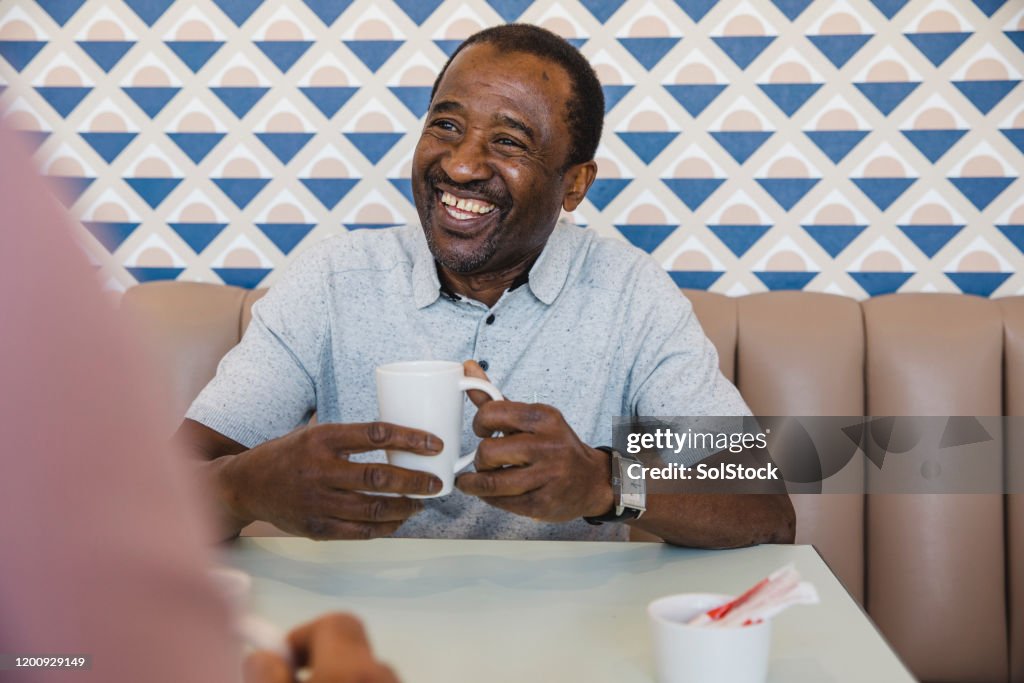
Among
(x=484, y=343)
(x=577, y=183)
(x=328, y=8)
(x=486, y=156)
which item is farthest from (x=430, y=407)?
(x=328, y=8)

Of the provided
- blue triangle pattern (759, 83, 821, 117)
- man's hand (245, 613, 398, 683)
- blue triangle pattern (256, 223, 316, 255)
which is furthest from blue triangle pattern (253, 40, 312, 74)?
man's hand (245, 613, 398, 683)

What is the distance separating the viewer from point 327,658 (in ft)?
1.20

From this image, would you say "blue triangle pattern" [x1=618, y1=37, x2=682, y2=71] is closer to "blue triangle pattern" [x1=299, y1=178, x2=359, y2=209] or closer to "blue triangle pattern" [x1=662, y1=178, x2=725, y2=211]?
"blue triangle pattern" [x1=662, y1=178, x2=725, y2=211]

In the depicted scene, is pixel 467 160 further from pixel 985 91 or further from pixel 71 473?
pixel 71 473

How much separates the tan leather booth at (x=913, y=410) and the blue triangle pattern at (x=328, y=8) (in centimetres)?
84

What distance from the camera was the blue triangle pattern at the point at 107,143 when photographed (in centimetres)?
198

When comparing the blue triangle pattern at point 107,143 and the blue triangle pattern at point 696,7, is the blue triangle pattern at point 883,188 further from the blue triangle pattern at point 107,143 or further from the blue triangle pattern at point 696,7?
the blue triangle pattern at point 107,143

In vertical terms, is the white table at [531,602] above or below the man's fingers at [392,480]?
below

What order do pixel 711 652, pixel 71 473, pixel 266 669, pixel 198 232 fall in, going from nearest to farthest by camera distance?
1. pixel 71 473
2. pixel 266 669
3. pixel 711 652
4. pixel 198 232

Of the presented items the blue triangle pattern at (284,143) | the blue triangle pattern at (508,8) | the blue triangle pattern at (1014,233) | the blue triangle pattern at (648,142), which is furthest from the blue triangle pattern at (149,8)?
the blue triangle pattern at (1014,233)

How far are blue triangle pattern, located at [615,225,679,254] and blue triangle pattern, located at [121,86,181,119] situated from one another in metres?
1.05

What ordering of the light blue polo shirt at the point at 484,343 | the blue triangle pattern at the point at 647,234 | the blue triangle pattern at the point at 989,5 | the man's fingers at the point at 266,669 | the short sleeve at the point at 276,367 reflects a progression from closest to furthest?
the man's fingers at the point at 266,669, the short sleeve at the point at 276,367, the light blue polo shirt at the point at 484,343, the blue triangle pattern at the point at 989,5, the blue triangle pattern at the point at 647,234

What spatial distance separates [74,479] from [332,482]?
756mm

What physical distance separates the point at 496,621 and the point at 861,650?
0.33 m
